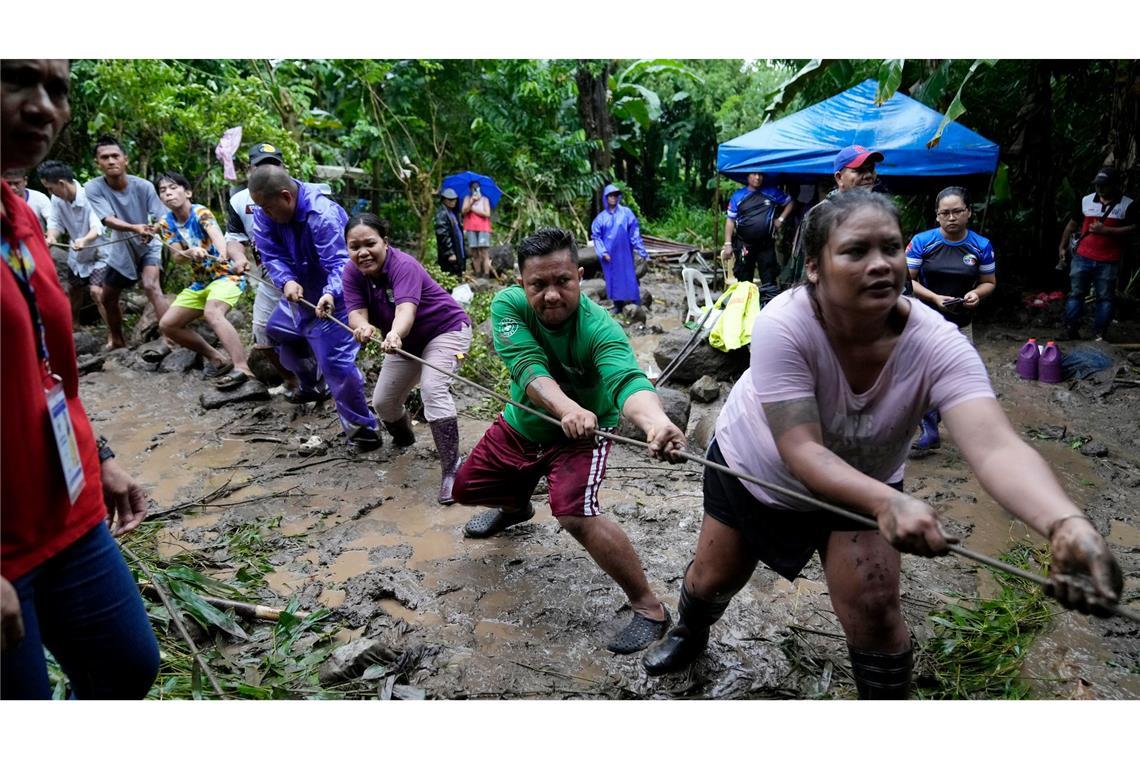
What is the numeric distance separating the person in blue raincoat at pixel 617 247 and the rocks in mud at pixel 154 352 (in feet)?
17.0

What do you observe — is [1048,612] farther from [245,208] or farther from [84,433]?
[245,208]

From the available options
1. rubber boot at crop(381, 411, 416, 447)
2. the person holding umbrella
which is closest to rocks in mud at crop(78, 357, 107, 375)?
rubber boot at crop(381, 411, 416, 447)

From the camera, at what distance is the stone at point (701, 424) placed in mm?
5281

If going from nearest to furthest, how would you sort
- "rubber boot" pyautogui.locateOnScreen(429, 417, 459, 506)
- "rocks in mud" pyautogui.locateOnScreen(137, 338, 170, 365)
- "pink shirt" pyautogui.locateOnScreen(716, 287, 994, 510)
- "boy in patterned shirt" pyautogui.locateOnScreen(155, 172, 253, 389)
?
"pink shirt" pyautogui.locateOnScreen(716, 287, 994, 510)
"rubber boot" pyautogui.locateOnScreen(429, 417, 459, 506)
"boy in patterned shirt" pyautogui.locateOnScreen(155, 172, 253, 389)
"rocks in mud" pyautogui.locateOnScreen(137, 338, 170, 365)

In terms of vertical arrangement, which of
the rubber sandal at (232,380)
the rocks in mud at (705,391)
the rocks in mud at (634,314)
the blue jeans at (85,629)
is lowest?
the rocks in mud at (634,314)

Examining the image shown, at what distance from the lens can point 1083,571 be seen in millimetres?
1609

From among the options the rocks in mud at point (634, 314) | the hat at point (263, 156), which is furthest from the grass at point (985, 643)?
the rocks in mud at point (634, 314)

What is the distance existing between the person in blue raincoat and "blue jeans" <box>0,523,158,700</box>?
28.1 feet

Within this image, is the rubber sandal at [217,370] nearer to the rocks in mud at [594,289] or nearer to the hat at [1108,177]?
the rocks in mud at [594,289]

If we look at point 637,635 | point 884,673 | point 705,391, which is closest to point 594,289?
point 705,391

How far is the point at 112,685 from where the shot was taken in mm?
1853

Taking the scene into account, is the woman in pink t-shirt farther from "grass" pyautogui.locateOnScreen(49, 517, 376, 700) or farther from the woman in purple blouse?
the woman in purple blouse

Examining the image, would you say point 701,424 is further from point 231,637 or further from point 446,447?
point 231,637

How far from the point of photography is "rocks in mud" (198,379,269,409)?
20.8 ft
